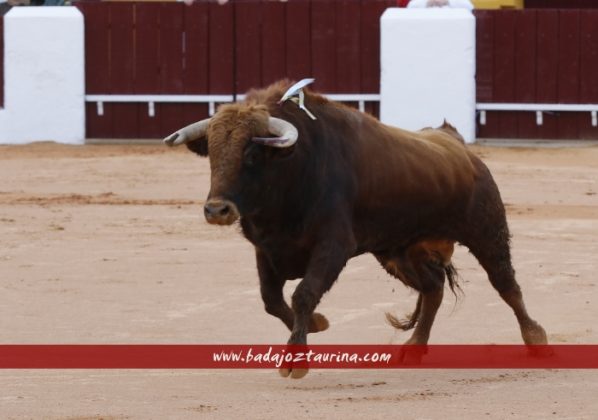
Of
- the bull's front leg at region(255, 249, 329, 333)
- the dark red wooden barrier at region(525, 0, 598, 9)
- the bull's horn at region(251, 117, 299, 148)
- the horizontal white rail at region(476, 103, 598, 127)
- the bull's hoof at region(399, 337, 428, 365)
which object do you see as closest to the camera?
the bull's horn at region(251, 117, 299, 148)

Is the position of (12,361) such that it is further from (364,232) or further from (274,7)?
(274,7)

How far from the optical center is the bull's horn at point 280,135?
671 cm

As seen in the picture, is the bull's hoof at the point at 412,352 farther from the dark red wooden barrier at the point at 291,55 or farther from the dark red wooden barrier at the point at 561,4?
the dark red wooden barrier at the point at 561,4

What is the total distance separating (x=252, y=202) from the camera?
6773 mm

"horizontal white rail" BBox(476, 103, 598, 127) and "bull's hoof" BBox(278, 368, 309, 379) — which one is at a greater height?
"bull's hoof" BBox(278, 368, 309, 379)

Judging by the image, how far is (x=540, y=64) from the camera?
16.9 m

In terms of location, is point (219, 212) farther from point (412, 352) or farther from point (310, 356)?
point (412, 352)

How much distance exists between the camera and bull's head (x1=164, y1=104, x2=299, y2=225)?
6.62m

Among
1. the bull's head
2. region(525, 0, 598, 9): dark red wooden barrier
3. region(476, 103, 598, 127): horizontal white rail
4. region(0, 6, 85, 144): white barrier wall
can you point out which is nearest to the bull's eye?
the bull's head


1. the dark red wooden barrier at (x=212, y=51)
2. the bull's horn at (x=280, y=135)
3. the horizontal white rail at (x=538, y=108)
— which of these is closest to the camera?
the bull's horn at (x=280, y=135)

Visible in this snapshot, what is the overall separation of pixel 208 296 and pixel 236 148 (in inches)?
106

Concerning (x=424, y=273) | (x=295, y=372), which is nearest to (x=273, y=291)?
(x=295, y=372)

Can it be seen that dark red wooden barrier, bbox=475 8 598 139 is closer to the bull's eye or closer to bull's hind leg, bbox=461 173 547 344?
bull's hind leg, bbox=461 173 547 344

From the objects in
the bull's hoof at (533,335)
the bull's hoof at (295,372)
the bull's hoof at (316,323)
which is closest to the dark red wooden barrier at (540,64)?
the bull's hoof at (533,335)
